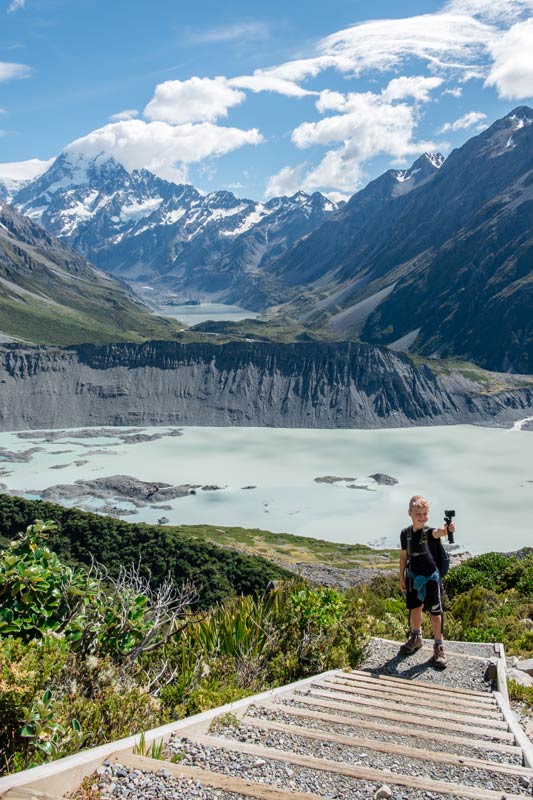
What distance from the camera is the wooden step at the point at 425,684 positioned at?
28.6ft

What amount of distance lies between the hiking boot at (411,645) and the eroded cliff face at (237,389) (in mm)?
89733

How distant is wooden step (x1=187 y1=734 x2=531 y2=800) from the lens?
5.11 m

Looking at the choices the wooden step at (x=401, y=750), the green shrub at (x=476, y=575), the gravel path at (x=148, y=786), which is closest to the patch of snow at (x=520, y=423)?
the green shrub at (x=476, y=575)

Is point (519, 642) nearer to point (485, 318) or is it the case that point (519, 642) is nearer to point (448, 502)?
point (448, 502)

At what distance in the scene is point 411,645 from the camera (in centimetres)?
1034

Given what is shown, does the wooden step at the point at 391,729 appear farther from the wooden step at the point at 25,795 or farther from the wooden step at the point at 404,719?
the wooden step at the point at 25,795

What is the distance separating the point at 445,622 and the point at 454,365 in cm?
11123

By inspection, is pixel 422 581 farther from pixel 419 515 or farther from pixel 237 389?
pixel 237 389

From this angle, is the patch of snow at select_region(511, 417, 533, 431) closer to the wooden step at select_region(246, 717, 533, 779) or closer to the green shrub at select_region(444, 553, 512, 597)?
the green shrub at select_region(444, 553, 512, 597)

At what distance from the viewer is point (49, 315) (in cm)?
17288

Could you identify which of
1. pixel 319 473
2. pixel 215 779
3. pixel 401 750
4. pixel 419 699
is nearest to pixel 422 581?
pixel 419 699

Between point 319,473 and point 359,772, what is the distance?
6923 cm

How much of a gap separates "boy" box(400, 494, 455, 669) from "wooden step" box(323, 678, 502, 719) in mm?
1474

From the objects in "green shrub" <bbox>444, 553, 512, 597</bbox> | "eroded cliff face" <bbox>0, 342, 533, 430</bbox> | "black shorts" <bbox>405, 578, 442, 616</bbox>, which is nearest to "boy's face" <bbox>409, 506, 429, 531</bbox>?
"black shorts" <bbox>405, 578, 442, 616</bbox>
